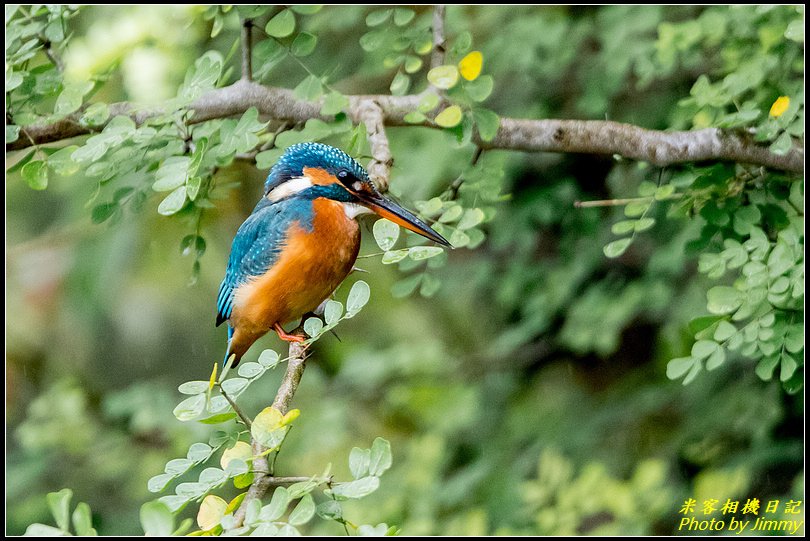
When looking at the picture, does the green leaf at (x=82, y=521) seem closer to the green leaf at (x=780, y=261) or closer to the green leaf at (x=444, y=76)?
the green leaf at (x=444, y=76)

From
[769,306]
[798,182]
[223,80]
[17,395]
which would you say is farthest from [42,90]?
[17,395]

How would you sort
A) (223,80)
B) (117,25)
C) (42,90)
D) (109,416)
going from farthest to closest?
(109,416) < (117,25) < (223,80) < (42,90)

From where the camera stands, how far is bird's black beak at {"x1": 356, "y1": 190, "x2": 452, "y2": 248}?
144 centimetres

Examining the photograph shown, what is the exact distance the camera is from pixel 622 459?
333 centimetres

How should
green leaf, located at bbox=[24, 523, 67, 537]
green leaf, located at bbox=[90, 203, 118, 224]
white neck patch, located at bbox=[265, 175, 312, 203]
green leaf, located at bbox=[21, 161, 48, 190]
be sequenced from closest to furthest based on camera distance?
1. green leaf, located at bbox=[24, 523, 67, 537]
2. white neck patch, located at bbox=[265, 175, 312, 203]
3. green leaf, located at bbox=[21, 161, 48, 190]
4. green leaf, located at bbox=[90, 203, 118, 224]

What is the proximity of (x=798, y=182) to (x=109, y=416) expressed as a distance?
2917 millimetres

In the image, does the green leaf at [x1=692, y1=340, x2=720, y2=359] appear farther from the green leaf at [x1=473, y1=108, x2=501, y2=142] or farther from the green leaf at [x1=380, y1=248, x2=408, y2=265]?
the green leaf at [x1=380, y1=248, x2=408, y2=265]

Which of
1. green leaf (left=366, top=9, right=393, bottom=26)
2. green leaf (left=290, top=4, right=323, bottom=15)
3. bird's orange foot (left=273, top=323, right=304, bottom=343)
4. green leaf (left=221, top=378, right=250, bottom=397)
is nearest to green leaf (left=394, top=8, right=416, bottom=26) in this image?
green leaf (left=366, top=9, right=393, bottom=26)

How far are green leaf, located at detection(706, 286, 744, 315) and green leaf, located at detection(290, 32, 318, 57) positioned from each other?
2.91ft

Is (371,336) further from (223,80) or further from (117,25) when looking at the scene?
(223,80)

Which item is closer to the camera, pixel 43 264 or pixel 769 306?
pixel 769 306

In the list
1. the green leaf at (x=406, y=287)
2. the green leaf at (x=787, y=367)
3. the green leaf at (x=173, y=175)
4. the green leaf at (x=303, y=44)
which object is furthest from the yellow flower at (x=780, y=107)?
the green leaf at (x=173, y=175)

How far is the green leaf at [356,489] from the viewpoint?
110 centimetres

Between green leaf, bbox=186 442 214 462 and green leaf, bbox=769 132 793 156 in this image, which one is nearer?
green leaf, bbox=186 442 214 462
